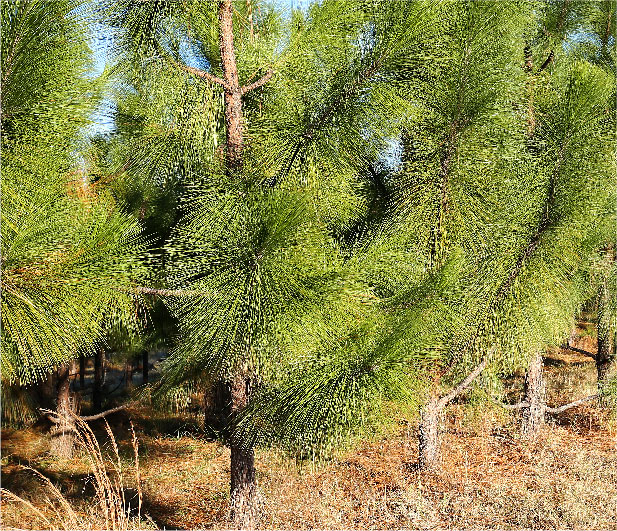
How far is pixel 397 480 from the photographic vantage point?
15.2 feet

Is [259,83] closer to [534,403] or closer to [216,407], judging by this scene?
[534,403]

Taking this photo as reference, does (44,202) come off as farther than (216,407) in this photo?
No

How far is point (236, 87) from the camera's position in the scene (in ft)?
8.92

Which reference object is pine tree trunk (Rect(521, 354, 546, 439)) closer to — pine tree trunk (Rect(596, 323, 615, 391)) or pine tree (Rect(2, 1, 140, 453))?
pine tree trunk (Rect(596, 323, 615, 391))

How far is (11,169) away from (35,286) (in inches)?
15.8

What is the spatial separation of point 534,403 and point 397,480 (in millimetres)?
2247

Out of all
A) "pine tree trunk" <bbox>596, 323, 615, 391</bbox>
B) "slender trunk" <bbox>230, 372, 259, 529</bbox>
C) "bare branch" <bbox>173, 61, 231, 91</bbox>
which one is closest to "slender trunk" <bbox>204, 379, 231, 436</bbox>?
"slender trunk" <bbox>230, 372, 259, 529</bbox>

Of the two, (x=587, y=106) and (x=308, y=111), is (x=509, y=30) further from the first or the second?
(x=308, y=111)

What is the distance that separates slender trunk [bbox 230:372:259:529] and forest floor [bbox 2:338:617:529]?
215 millimetres

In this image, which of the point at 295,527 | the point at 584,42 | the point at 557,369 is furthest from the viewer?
the point at 557,369

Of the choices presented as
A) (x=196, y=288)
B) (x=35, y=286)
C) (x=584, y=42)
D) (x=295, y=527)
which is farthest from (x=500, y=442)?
(x=35, y=286)

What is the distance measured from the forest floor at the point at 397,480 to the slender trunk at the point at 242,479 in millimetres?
215

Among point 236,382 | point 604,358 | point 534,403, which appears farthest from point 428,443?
point 604,358

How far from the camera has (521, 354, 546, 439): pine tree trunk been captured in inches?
236
